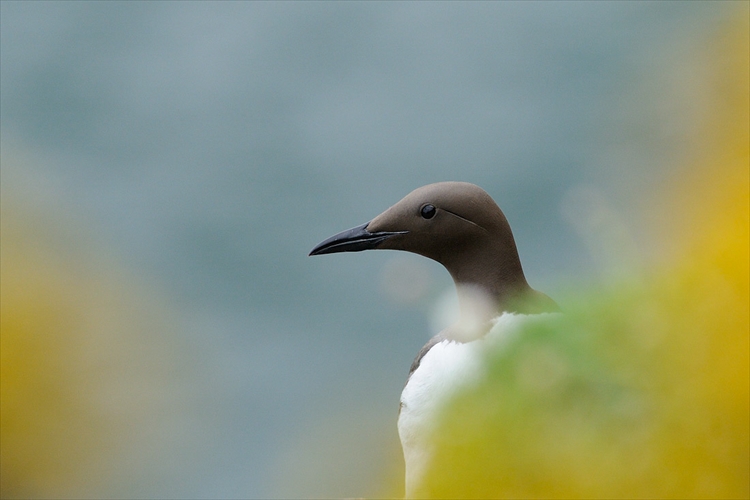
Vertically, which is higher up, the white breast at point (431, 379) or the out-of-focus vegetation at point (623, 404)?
the white breast at point (431, 379)

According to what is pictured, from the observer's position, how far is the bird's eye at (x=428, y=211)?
378cm

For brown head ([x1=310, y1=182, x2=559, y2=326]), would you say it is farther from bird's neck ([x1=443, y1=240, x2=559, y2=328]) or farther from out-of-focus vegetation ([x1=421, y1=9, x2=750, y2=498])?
out-of-focus vegetation ([x1=421, y1=9, x2=750, y2=498])

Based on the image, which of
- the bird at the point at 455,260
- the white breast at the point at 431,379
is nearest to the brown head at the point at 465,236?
the bird at the point at 455,260

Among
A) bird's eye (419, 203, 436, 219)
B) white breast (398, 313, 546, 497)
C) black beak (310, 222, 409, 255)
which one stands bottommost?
white breast (398, 313, 546, 497)

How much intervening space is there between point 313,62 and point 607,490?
11146 mm

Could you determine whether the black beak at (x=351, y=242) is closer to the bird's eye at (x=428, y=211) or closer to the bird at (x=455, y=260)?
the bird at (x=455, y=260)

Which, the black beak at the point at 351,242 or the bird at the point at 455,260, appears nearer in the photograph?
the bird at the point at 455,260

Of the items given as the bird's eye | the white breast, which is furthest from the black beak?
the white breast

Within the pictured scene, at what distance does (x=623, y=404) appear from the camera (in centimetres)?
179

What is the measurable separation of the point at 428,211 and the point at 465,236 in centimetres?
16

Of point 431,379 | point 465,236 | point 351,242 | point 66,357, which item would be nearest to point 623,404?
point 431,379

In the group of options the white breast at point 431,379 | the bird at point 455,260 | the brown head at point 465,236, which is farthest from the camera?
the brown head at point 465,236

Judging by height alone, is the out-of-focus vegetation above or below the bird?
below

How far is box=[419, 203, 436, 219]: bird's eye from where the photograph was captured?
12.4ft
